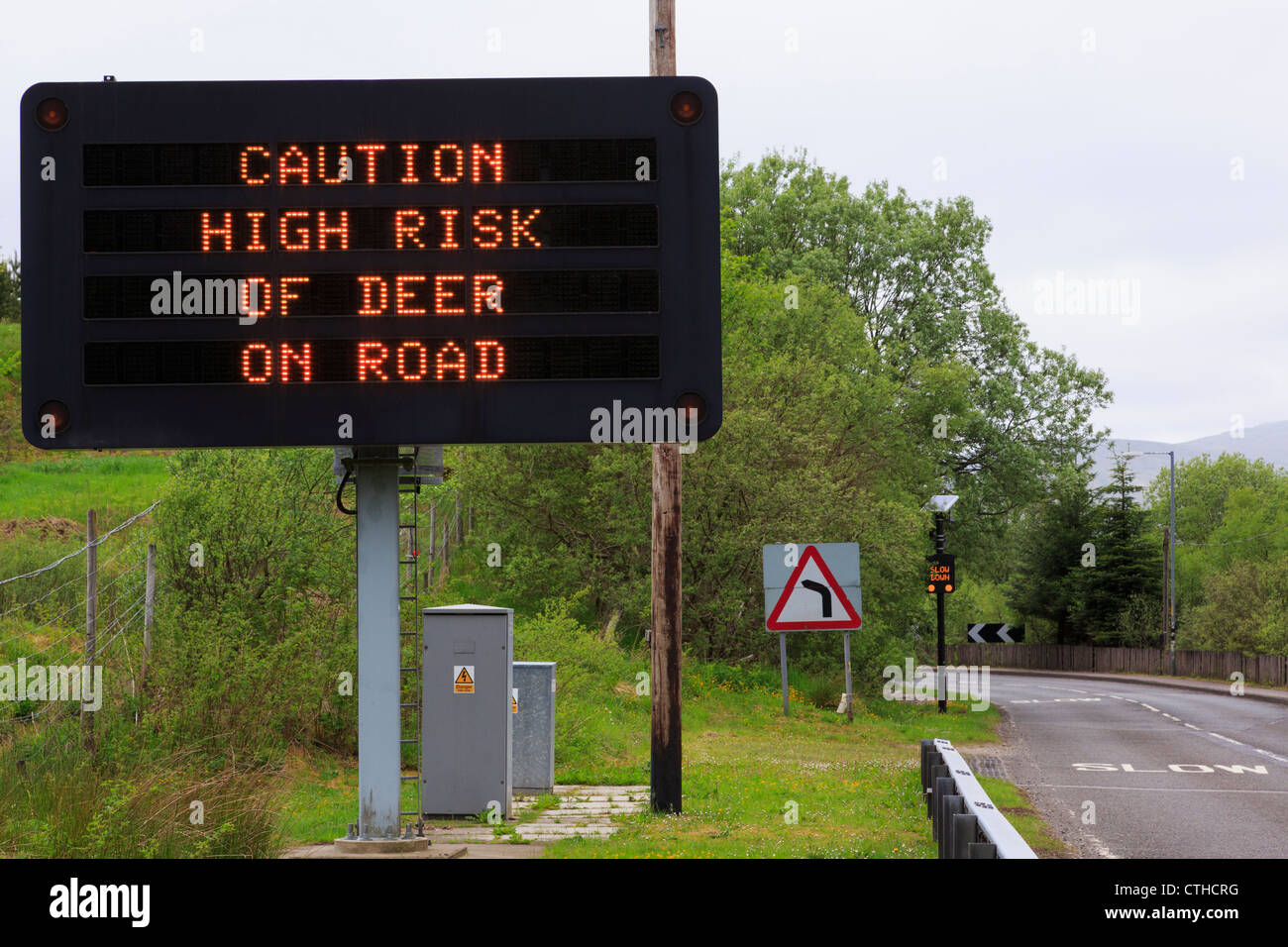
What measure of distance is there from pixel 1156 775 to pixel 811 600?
576cm

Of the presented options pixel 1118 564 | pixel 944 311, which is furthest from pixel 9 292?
pixel 1118 564

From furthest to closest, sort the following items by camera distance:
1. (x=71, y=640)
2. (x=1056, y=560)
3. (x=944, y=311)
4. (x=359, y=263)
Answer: (x=1056, y=560) → (x=944, y=311) → (x=71, y=640) → (x=359, y=263)

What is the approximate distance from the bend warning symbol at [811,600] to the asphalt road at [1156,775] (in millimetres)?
3526

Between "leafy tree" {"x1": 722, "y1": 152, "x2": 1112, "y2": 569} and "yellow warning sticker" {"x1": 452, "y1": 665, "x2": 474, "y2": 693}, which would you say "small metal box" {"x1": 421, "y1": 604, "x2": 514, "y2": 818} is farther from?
"leafy tree" {"x1": 722, "y1": 152, "x2": 1112, "y2": 569}

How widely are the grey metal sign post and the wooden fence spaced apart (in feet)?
173

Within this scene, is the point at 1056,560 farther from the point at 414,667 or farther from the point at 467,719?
the point at 467,719

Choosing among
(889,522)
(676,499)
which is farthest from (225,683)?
(889,522)

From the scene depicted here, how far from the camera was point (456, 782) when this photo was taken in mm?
13594

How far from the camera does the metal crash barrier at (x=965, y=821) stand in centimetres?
807

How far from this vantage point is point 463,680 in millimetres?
13555

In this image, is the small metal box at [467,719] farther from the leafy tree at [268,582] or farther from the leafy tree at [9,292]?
the leafy tree at [9,292]

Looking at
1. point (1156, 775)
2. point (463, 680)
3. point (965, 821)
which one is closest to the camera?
point (965, 821)

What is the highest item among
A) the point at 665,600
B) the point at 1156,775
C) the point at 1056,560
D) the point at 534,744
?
the point at 665,600
